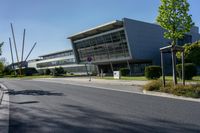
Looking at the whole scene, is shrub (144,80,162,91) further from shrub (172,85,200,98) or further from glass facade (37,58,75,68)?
glass facade (37,58,75,68)

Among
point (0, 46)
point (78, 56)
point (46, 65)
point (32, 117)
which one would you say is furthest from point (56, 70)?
point (32, 117)

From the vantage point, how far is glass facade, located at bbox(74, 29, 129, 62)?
184ft

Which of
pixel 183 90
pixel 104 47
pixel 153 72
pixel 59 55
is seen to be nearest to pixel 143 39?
pixel 104 47

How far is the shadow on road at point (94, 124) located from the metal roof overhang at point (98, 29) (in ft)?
148

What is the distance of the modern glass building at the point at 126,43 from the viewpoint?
2142 inches

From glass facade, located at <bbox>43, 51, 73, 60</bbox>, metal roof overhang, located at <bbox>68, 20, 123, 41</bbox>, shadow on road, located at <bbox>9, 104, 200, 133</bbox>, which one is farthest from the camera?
glass facade, located at <bbox>43, 51, 73, 60</bbox>

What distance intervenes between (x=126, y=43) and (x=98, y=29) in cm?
899

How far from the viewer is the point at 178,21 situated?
19984mm

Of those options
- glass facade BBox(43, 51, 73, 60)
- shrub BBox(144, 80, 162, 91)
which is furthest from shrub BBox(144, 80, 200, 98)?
glass facade BBox(43, 51, 73, 60)

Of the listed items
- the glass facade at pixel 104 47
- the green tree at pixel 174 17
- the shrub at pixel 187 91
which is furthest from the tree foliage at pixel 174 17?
the glass facade at pixel 104 47

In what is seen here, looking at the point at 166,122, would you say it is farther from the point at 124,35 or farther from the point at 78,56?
the point at 78,56

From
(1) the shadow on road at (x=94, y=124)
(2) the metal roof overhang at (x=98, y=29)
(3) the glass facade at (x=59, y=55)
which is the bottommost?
(1) the shadow on road at (x=94, y=124)

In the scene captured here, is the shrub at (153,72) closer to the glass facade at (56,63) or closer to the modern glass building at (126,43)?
the modern glass building at (126,43)

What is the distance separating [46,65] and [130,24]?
71.5m
